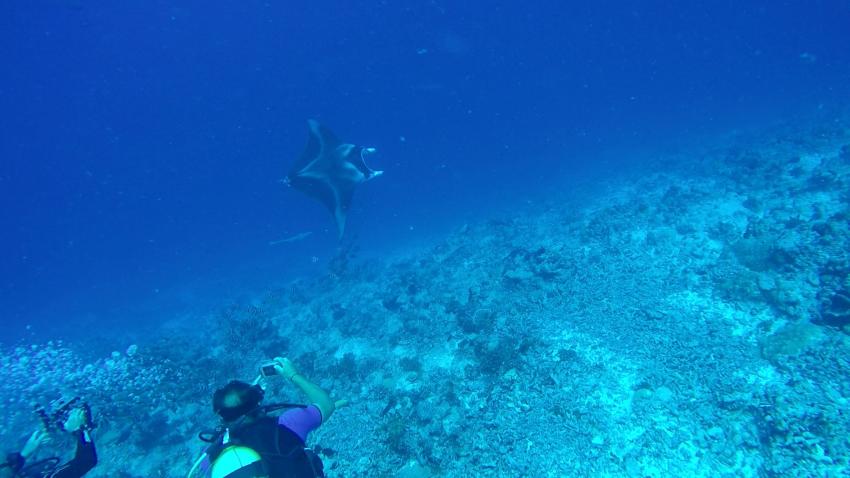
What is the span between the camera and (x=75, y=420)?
5.04 metres

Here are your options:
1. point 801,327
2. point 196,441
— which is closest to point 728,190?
point 801,327

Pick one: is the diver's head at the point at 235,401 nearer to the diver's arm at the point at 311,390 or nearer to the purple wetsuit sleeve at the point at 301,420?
the purple wetsuit sleeve at the point at 301,420

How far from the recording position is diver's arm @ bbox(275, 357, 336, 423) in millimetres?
4059

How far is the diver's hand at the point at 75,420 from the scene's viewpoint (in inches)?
196

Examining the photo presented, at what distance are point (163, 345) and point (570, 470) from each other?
14834 millimetres

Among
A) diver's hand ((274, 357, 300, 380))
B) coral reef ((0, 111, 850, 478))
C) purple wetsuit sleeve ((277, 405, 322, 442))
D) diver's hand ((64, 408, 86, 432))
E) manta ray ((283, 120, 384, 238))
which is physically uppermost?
manta ray ((283, 120, 384, 238))

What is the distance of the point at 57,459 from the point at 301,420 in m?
3.54

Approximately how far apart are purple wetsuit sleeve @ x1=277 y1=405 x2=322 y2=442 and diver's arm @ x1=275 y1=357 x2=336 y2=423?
0.48ft

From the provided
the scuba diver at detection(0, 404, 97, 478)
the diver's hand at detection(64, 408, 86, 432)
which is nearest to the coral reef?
the scuba diver at detection(0, 404, 97, 478)

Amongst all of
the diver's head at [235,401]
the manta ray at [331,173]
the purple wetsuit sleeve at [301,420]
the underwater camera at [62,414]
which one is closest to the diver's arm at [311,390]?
the purple wetsuit sleeve at [301,420]

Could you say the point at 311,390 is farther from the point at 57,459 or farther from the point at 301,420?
the point at 57,459

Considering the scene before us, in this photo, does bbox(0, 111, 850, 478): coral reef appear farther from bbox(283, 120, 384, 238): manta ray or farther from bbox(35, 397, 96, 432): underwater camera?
bbox(283, 120, 384, 238): manta ray

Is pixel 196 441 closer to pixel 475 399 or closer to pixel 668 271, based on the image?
pixel 475 399

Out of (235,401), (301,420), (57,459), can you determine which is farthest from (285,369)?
(57,459)
